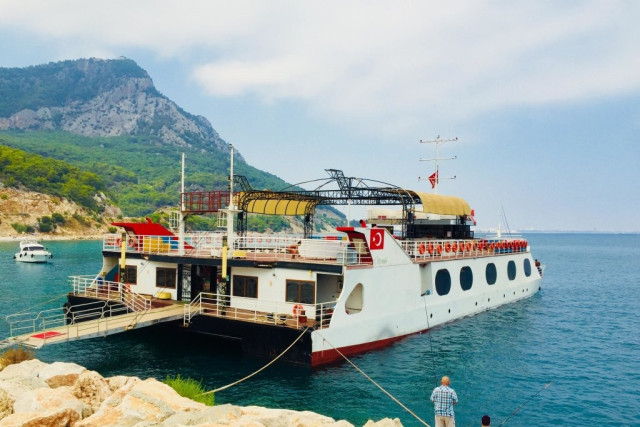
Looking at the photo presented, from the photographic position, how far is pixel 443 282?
27.9 meters

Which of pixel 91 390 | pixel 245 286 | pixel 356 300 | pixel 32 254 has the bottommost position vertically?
pixel 91 390

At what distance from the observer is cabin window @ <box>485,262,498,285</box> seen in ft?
111

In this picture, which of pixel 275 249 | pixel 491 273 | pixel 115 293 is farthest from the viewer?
pixel 491 273

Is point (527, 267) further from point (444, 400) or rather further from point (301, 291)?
point (444, 400)

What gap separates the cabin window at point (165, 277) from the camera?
25141 millimetres

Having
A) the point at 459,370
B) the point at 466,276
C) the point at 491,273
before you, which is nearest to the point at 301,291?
the point at 459,370

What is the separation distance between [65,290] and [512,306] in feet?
123

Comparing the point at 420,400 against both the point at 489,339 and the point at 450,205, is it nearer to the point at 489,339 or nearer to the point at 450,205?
the point at 489,339

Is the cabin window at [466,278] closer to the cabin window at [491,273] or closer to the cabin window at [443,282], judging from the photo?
the cabin window at [443,282]

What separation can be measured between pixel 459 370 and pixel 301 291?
7698mm

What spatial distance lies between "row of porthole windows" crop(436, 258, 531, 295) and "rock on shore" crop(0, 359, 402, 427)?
15.9 m

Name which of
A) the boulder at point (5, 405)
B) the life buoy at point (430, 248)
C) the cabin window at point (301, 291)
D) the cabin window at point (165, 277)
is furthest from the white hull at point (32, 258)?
the boulder at point (5, 405)

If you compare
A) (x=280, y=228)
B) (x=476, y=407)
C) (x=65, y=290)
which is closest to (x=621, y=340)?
(x=476, y=407)

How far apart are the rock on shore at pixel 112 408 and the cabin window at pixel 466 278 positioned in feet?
62.0
